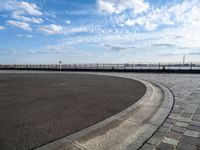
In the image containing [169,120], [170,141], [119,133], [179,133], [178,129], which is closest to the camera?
[170,141]

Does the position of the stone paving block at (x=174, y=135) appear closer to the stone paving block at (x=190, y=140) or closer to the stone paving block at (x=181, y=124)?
the stone paving block at (x=190, y=140)

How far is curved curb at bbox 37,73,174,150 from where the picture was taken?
149 inches

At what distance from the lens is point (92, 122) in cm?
513

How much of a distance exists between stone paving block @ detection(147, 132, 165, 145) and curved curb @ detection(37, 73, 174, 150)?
0.32ft

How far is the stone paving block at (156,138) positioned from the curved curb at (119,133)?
10cm

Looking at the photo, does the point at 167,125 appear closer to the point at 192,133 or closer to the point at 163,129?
the point at 163,129

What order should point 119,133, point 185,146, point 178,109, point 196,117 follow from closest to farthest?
point 185,146
point 119,133
point 196,117
point 178,109

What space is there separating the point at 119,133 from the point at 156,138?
877 millimetres

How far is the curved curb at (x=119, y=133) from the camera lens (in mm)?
3795

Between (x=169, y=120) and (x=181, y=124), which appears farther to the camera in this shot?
(x=169, y=120)

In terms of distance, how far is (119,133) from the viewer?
4.46 m

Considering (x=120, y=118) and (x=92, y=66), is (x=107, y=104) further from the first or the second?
(x=92, y=66)

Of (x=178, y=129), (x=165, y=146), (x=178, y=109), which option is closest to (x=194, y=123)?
(x=178, y=129)

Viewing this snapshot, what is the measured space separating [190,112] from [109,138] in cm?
337
